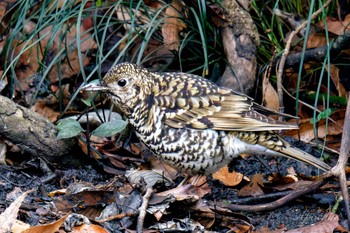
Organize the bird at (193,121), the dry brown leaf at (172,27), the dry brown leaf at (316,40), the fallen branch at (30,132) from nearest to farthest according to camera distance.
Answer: the bird at (193,121), the fallen branch at (30,132), the dry brown leaf at (172,27), the dry brown leaf at (316,40)

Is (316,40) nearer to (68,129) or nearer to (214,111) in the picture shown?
(214,111)

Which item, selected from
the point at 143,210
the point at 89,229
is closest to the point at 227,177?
the point at 143,210

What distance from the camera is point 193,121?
16.6ft

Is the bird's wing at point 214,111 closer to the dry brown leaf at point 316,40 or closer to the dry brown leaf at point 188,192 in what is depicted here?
the dry brown leaf at point 188,192

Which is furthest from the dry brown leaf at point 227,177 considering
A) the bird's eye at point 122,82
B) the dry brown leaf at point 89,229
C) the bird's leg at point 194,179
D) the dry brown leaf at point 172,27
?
the dry brown leaf at point 89,229

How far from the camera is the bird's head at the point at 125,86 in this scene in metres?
5.12

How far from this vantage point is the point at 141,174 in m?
5.21

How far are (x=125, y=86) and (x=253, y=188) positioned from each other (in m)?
1.13

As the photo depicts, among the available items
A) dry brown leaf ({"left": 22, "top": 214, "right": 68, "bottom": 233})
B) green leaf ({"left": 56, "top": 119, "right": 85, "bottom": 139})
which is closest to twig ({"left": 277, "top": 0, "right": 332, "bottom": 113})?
green leaf ({"left": 56, "top": 119, "right": 85, "bottom": 139})

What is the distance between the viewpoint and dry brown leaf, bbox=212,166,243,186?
A: 5.37 meters

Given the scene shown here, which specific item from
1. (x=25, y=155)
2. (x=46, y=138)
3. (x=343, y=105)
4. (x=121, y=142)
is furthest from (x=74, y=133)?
(x=343, y=105)

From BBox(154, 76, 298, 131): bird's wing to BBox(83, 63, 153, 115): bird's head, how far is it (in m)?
0.13

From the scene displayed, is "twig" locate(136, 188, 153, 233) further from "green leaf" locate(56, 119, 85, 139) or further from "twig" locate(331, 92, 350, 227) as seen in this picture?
"twig" locate(331, 92, 350, 227)

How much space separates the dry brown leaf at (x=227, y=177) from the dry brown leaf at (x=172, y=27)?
4.34ft
